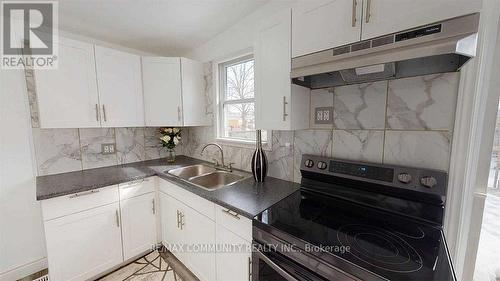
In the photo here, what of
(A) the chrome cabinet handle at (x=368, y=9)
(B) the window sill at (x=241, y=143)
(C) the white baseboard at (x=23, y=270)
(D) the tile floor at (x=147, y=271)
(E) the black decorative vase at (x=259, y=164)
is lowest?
(D) the tile floor at (x=147, y=271)

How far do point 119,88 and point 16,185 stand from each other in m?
1.18

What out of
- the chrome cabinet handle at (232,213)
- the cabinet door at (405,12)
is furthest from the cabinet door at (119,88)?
the cabinet door at (405,12)

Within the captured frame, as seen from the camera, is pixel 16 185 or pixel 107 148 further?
pixel 107 148

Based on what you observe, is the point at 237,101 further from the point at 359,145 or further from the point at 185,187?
the point at 359,145

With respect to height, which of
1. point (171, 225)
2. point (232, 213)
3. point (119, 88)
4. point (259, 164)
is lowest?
point (171, 225)

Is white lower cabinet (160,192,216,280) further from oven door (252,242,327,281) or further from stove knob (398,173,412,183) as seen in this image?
stove knob (398,173,412,183)

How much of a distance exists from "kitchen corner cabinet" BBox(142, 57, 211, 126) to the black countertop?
1.85ft

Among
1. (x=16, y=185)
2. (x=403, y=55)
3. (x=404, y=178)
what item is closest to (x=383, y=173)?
(x=404, y=178)

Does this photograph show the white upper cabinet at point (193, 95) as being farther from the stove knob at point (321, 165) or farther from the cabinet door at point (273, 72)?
the stove knob at point (321, 165)

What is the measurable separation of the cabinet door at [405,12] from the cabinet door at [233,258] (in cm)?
129

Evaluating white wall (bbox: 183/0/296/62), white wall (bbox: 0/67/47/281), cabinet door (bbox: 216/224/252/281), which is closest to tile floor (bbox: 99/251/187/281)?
cabinet door (bbox: 216/224/252/281)

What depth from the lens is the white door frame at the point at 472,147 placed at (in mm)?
874

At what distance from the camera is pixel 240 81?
2094 mm

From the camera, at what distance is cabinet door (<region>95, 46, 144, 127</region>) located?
1.84 m
